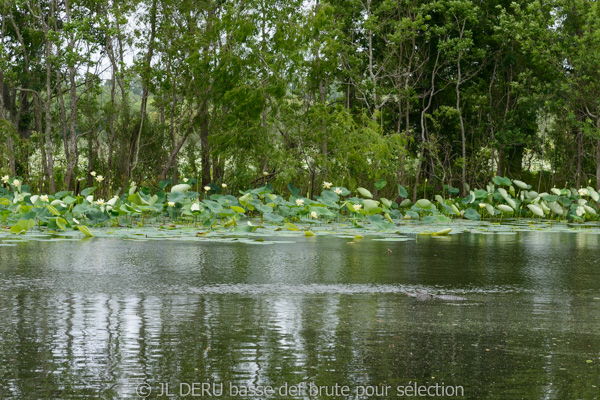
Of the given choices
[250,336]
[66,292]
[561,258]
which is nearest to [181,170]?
[561,258]

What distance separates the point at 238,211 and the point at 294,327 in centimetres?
634

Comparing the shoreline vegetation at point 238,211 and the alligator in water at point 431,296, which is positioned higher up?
the shoreline vegetation at point 238,211

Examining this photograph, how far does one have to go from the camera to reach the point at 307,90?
574 inches

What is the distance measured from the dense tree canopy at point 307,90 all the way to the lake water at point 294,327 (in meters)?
7.16

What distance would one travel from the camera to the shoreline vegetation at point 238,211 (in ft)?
32.2

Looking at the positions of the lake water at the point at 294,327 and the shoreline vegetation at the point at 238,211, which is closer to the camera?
the lake water at the point at 294,327

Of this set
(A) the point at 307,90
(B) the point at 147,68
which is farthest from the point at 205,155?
(A) the point at 307,90

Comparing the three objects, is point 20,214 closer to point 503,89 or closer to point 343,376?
point 343,376

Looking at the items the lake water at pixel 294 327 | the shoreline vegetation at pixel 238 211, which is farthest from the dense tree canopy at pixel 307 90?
the lake water at pixel 294 327

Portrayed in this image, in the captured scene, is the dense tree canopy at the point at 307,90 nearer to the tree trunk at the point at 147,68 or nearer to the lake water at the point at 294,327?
the tree trunk at the point at 147,68

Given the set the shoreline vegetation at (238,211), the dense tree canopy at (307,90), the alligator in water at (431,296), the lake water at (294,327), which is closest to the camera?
the lake water at (294,327)

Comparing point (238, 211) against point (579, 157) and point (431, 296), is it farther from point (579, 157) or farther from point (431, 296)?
point (579, 157)

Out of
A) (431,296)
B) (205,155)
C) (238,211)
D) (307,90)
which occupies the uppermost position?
(307,90)

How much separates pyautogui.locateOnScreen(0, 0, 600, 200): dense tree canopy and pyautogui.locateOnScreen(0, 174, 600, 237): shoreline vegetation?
1.74 metres
